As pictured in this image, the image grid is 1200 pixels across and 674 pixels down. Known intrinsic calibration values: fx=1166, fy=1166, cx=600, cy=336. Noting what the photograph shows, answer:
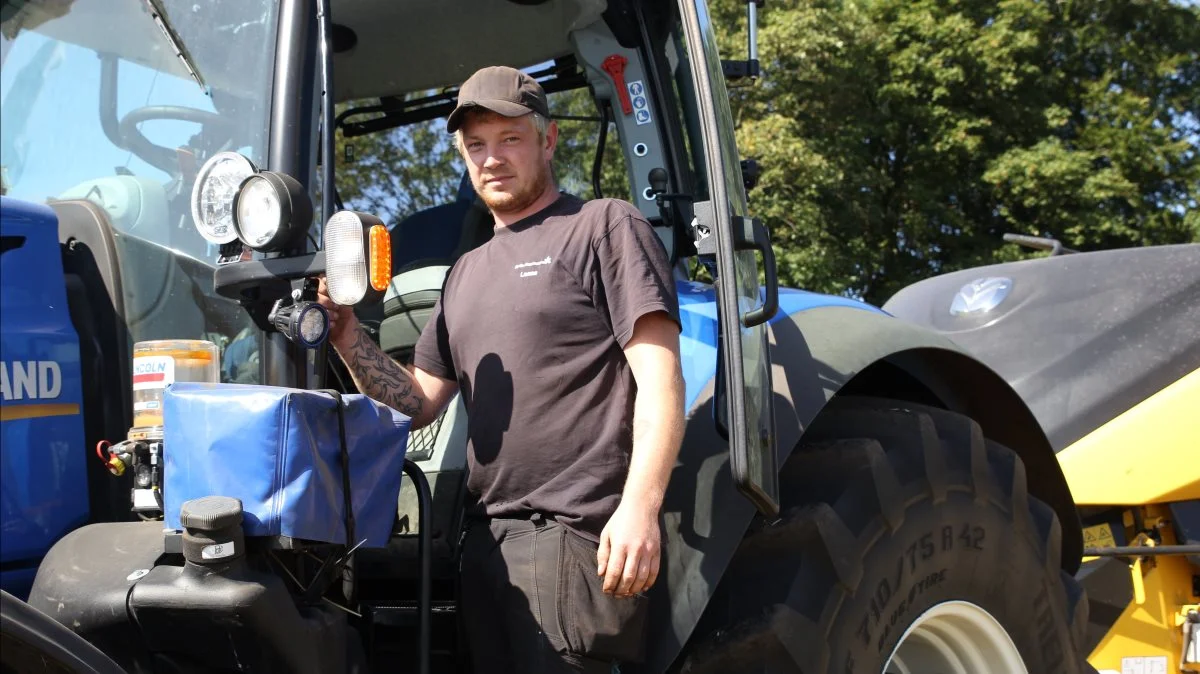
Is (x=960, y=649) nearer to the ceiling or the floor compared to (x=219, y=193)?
nearer to the floor

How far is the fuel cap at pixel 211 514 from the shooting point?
68.5 inches

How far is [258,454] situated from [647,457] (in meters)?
0.70

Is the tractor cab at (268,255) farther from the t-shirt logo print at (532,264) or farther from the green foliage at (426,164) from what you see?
the t-shirt logo print at (532,264)

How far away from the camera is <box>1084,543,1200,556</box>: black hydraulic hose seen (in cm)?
386

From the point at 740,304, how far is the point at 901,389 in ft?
3.84

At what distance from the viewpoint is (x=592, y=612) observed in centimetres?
213

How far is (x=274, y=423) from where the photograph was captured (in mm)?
1780

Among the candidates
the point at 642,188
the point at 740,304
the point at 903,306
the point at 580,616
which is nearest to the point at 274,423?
the point at 580,616

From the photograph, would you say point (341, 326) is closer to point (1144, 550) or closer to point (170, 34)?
point (170, 34)

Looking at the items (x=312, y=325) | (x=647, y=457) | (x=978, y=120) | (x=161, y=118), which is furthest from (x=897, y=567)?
(x=978, y=120)

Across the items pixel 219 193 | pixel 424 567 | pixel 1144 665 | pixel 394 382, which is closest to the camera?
pixel 219 193

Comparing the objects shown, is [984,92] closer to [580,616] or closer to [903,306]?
[903,306]

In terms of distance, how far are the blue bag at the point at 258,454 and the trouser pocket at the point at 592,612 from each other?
18.5 inches

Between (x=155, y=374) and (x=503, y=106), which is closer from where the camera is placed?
(x=155, y=374)
